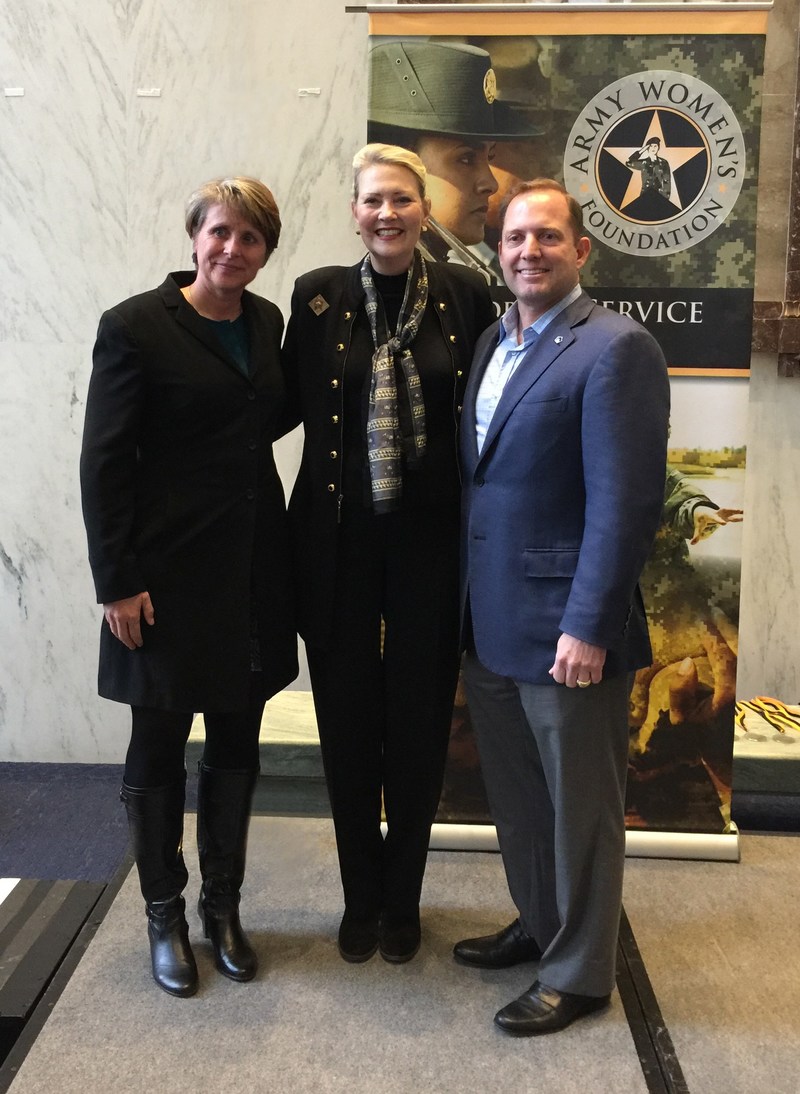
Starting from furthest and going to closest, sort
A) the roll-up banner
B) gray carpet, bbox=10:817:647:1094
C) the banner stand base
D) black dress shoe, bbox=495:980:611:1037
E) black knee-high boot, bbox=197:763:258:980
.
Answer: the banner stand base < the roll-up banner < black knee-high boot, bbox=197:763:258:980 < black dress shoe, bbox=495:980:611:1037 < gray carpet, bbox=10:817:647:1094

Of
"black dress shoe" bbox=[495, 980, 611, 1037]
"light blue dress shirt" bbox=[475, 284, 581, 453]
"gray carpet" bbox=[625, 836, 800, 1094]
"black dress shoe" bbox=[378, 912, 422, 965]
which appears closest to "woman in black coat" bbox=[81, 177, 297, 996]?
"black dress shoe" bbox=[378, 912, 422, 965]

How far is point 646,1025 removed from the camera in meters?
1.94

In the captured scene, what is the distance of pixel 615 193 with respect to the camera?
2.46m

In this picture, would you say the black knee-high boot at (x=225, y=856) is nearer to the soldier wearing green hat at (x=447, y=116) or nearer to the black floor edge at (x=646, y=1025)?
the black floor edge at (x=646, y=1025)

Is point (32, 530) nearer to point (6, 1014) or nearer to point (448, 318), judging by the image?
point (6, 1014)

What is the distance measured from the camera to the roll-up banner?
2398 mm

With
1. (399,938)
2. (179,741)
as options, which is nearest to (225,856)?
(179,741)

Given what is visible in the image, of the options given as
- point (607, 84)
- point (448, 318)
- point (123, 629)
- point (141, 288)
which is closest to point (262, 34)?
point (141, 288)

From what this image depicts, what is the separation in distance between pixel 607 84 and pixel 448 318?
92cm

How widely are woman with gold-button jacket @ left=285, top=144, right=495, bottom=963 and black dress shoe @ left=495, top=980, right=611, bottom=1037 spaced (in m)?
0.36

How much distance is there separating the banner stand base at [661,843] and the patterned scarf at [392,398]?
1.18 metres

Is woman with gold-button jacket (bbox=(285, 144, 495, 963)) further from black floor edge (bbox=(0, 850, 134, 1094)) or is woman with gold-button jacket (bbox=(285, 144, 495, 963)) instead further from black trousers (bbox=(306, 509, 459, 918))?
black floor edge (bbox=(0, 850, 134, 1094))

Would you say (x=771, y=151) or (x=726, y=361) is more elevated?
(x=771, y=151)

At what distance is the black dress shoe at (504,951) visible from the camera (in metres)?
2.11
